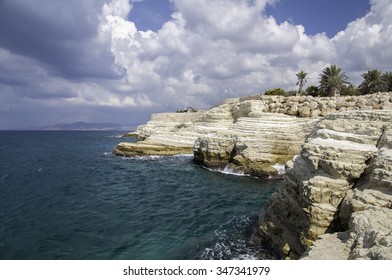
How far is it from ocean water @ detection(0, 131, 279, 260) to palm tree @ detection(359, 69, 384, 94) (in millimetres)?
39427

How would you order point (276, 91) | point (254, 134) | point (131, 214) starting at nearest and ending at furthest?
point (131, 214)
point (254, 134)
point (276, 91)

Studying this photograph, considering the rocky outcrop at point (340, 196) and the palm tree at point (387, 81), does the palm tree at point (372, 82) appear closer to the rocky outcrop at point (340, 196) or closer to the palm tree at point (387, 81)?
the palm tree at point (387, 81)

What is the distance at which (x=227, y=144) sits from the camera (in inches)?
1260

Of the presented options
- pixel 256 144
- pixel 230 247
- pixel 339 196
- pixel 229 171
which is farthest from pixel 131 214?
pixel 256 144

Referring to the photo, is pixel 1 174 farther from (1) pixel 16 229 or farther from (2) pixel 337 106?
(2) pixel 337 106

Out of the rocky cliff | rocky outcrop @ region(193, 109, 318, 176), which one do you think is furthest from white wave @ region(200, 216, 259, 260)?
the rocky cliff

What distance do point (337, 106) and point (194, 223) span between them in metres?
30.6

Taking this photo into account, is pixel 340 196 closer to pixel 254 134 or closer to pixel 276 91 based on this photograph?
pixel 254 134

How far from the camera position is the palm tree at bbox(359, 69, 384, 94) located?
51.2 meters

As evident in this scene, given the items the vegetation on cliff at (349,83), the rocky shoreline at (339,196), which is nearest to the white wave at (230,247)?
the rocky shoreline at (339,196)

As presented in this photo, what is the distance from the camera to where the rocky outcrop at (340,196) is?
7.61 metres

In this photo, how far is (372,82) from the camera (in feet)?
169

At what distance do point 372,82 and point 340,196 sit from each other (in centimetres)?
5192

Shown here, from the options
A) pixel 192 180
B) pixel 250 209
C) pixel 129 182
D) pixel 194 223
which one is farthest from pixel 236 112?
pixel 194 223
